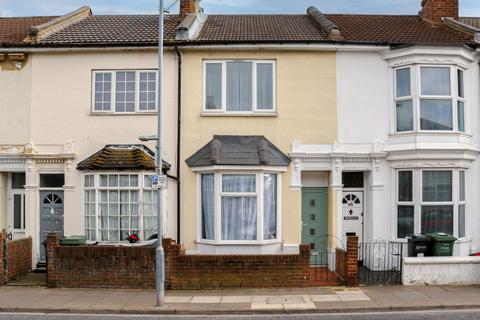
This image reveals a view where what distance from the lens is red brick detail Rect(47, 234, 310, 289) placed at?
13586mm

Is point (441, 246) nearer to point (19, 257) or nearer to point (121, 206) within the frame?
point (121, 206)

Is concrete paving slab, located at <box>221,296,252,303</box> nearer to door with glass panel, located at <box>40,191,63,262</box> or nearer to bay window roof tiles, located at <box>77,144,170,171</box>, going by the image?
bay window roof tiles, located at <box>77,144,170,171</box>

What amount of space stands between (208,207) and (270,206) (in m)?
1.75

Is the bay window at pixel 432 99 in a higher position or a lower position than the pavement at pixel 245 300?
higher

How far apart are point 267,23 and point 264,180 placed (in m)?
6.67

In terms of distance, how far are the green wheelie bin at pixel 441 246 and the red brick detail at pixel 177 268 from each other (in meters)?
3.48

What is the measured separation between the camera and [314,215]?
54.9 feet

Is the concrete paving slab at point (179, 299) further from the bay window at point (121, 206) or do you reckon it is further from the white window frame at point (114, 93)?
the white window frame at point (114, 93)

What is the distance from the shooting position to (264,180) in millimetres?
15516

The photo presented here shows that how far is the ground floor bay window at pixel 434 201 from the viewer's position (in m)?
15.8

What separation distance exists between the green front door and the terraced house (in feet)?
0.14

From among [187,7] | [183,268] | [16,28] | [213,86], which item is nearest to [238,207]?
[183,268]

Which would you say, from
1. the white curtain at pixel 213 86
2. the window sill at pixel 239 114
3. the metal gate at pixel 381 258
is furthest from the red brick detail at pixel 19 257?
the metal gate at pixel 381 258

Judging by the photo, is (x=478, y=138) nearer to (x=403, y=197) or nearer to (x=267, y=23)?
(x=403, y=197)
